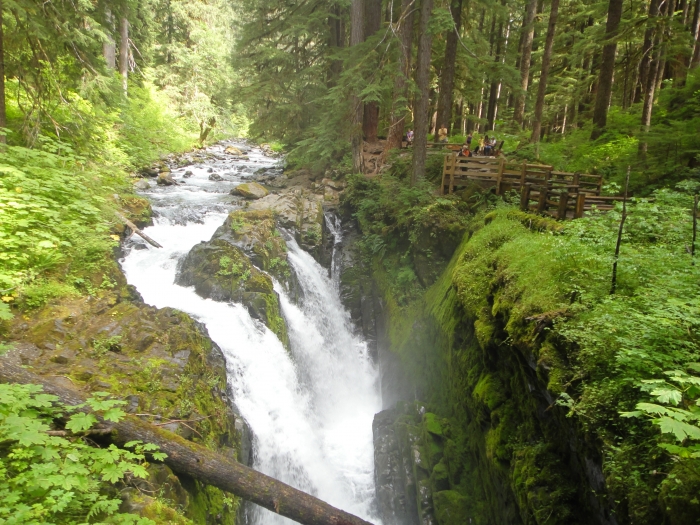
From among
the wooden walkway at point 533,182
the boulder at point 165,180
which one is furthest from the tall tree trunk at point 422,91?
the boulder at point 165,180

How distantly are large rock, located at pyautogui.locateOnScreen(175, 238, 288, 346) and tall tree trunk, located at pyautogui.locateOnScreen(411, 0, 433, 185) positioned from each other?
260 inches

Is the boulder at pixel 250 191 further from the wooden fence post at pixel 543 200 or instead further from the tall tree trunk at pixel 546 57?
the tall tree trunk at pixel 546 57

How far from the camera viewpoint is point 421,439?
8.66m

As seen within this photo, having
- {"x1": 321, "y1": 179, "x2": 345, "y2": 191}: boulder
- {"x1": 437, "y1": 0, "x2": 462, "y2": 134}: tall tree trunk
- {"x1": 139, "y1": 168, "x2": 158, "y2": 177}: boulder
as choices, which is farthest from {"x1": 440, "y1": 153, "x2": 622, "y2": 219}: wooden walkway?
{"x1": 139, "y1": 168, "x2": 158, "y2": 177}: boulder

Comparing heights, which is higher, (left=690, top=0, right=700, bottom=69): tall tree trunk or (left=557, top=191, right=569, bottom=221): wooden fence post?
(left=690, top=0, right=700, bottom=69): tall tree trunk

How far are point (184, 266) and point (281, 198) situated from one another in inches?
229

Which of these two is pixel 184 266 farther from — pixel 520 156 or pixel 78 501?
pixel 520 156

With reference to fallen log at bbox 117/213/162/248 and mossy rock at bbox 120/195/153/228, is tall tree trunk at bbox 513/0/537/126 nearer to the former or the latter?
mossy rock at bbox 120/195/153/228

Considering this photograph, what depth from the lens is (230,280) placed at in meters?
10.3

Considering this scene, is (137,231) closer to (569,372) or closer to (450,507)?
(450,507)

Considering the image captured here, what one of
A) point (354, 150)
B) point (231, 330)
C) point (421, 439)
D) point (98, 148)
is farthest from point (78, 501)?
point (354, 150)

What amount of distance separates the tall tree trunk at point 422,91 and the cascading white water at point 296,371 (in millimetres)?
5082

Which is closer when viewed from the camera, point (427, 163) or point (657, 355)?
point (657, 355)

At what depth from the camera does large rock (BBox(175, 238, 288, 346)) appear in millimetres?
10062
